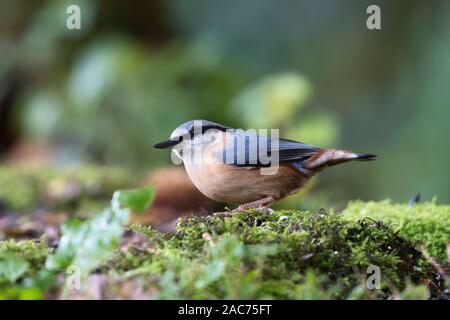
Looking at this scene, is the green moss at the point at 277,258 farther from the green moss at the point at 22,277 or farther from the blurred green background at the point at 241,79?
the blurred green background at the point at 241,79

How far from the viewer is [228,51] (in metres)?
9.18

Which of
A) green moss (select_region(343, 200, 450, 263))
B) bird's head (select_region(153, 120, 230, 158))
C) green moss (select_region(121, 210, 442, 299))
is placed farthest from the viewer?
bird's head (select_region(153, 120, 230, 158))

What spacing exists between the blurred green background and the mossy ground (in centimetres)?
437

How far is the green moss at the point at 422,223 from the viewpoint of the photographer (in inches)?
147

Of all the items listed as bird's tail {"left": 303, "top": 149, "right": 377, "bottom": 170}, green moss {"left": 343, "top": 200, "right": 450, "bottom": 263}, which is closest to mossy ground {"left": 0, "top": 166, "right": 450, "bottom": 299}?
green moss {"left": 343, "top": 200, "right": 450, "bottom": 263}

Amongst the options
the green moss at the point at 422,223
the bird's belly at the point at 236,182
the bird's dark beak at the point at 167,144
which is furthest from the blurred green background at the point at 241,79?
the bird's dark beak at the point at 167,144

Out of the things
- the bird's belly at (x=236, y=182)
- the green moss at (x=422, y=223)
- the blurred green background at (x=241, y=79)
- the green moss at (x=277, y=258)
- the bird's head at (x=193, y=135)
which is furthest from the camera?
the blurred green background at (x=241, y=79)

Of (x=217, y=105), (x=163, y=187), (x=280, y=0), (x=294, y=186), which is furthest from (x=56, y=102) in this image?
(x=294, y=186)

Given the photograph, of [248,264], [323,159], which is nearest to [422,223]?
[323,159]

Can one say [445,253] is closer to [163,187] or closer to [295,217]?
[295,217]

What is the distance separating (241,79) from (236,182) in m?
5.53

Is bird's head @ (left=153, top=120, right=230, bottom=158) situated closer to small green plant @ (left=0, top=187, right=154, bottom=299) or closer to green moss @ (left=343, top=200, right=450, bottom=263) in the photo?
green moss @ (left=343, top=200, right=450, bottom=263)

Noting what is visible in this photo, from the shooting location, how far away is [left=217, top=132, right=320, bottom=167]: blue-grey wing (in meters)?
3.91

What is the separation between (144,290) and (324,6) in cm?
700
